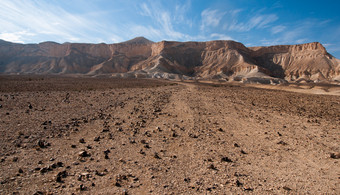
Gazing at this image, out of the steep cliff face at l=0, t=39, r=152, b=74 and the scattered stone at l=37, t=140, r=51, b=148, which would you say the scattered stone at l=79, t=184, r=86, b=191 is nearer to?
the scattered stone at l=37, t=140, r=51, b=148

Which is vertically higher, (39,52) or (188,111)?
(39,52)

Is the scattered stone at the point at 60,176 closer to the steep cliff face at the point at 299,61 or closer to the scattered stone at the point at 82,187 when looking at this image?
the scattered stone at the point at 82,187

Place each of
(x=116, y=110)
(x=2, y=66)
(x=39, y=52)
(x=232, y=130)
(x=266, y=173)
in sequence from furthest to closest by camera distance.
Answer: (x=39, y=52), (x=2, y=66), (x=116, y=110), (x=232, y=130), (x=266, y=173)

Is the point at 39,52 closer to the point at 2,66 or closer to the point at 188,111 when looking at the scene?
the point at 2,66

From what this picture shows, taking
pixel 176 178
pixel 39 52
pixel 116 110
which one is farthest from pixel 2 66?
pixel 176 178

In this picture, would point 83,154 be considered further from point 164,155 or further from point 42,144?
point 164,155

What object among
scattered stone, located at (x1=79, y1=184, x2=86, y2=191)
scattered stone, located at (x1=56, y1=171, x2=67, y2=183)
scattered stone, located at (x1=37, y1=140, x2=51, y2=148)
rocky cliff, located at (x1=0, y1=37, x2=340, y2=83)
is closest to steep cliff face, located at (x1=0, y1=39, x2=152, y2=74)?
rocky cliff, located at (x1=0, y1=37, x2=340, y2=83)

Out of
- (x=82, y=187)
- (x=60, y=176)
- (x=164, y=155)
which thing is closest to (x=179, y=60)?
(x=164, y=155)

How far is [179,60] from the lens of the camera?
130m

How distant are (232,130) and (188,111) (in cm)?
376

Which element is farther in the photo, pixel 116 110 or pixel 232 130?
pixel 116 110

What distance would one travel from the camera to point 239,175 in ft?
14.8

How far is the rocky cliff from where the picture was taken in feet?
358

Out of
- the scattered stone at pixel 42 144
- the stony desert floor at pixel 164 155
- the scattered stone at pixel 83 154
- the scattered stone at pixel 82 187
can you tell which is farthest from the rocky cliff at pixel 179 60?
the scattered stone at pixel 82 187
